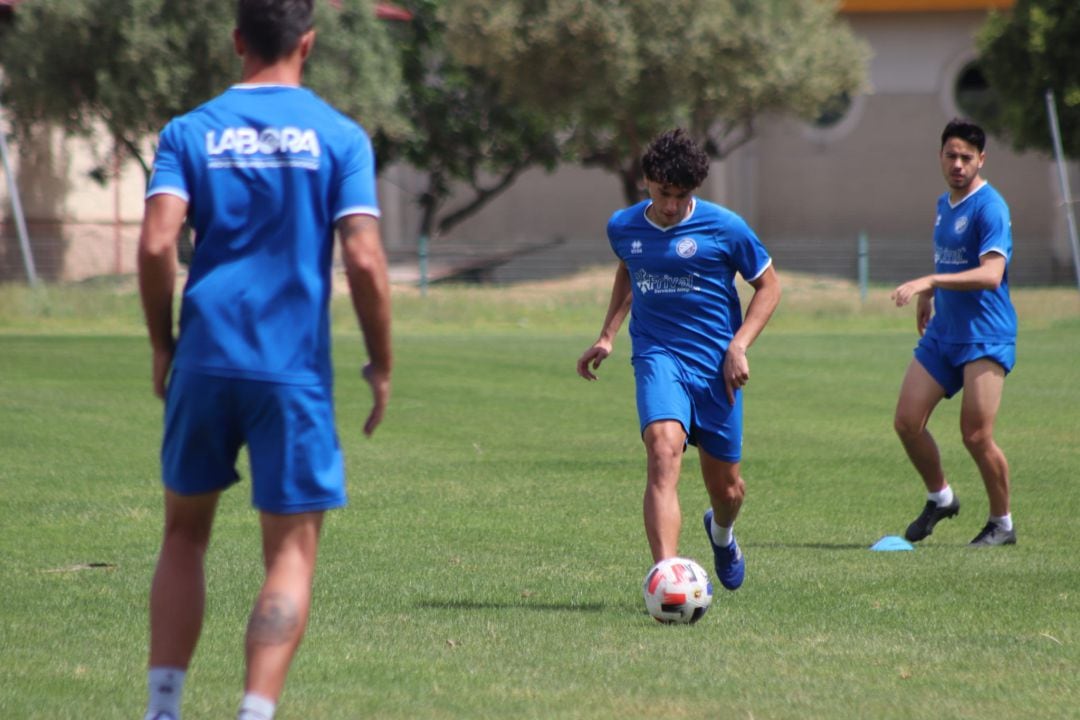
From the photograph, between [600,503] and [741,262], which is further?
[600,503]

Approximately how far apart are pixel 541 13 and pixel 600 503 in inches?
1247

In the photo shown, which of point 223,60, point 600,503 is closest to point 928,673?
point 600,503

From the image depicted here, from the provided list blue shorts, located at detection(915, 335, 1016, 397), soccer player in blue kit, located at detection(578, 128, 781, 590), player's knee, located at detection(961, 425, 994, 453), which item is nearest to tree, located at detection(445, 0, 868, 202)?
blue shorts, located at detection(915, 335, 1016, 397)

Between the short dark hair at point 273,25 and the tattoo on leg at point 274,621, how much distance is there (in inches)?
55.5

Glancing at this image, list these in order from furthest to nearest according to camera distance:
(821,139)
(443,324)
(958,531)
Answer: (821,139), (443,324), (958,531)

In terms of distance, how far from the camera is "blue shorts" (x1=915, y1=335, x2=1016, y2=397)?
359 inches

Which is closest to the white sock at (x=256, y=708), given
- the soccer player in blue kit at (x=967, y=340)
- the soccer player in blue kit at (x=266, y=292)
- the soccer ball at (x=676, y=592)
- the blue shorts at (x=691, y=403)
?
the soccer player in blue kit at (x=266, y=292)

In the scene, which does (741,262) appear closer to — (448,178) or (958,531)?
(958,531)

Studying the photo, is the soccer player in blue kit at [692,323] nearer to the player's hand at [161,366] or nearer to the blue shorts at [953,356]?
the blue shorts at [953,356]

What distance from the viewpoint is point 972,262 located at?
9031mm

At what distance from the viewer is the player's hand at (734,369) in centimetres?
717

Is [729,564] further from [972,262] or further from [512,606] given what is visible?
[972,262]

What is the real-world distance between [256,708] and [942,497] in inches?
232

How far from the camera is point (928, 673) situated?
19.1 feet
